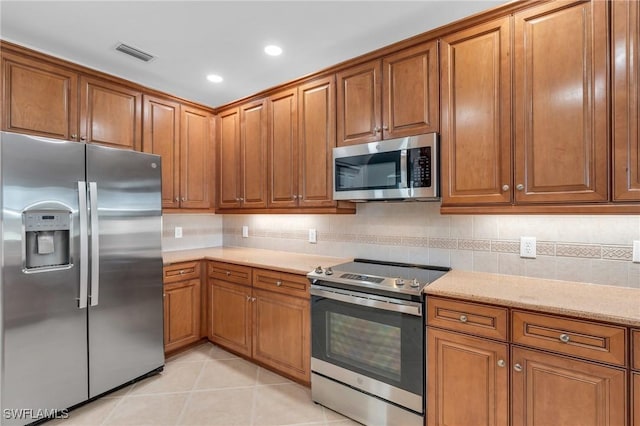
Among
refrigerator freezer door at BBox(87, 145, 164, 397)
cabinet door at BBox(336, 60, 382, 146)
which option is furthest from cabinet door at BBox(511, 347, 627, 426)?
refrigerator freezer door at BBox(87, 145, 164, 397)

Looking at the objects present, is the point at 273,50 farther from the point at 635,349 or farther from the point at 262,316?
the point at 635,349

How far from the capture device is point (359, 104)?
234 cm

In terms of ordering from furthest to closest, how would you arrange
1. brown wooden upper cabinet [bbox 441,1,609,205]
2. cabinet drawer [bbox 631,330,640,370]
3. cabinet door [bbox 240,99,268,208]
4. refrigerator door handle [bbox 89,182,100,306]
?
cabinet door [bbox 240,99,268,208], refrigerator door handle [bbox 89,182,100,306], brown wooden upper cabinet [bbox 441,1,609,205], cabinet drawer [bbox 631,330,640,370]

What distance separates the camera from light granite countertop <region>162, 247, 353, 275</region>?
2482 mm

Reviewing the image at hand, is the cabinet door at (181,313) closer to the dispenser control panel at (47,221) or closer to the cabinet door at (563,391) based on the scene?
the dispenser control panel at (47,221)

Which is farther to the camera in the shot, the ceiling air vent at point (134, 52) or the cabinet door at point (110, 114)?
the cabinet door at point (110, 114)

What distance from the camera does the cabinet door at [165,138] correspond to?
113 inches

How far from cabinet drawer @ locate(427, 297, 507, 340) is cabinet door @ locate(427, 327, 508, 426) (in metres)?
0.04

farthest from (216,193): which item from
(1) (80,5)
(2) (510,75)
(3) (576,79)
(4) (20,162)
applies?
(3) (576,79)

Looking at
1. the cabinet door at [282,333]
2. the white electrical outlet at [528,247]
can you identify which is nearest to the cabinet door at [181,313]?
the cabinet door at [282,333]

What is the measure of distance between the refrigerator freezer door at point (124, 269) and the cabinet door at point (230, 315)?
503 mm

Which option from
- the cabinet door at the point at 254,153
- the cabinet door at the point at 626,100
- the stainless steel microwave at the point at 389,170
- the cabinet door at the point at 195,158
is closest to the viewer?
the cabinet door at the point at 626,100

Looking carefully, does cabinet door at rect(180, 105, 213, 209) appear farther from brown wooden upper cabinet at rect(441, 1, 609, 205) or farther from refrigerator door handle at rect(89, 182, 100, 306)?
brown wooden upper cabinet at rect(441, 1, 609, 205)

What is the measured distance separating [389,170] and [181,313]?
2.26m
